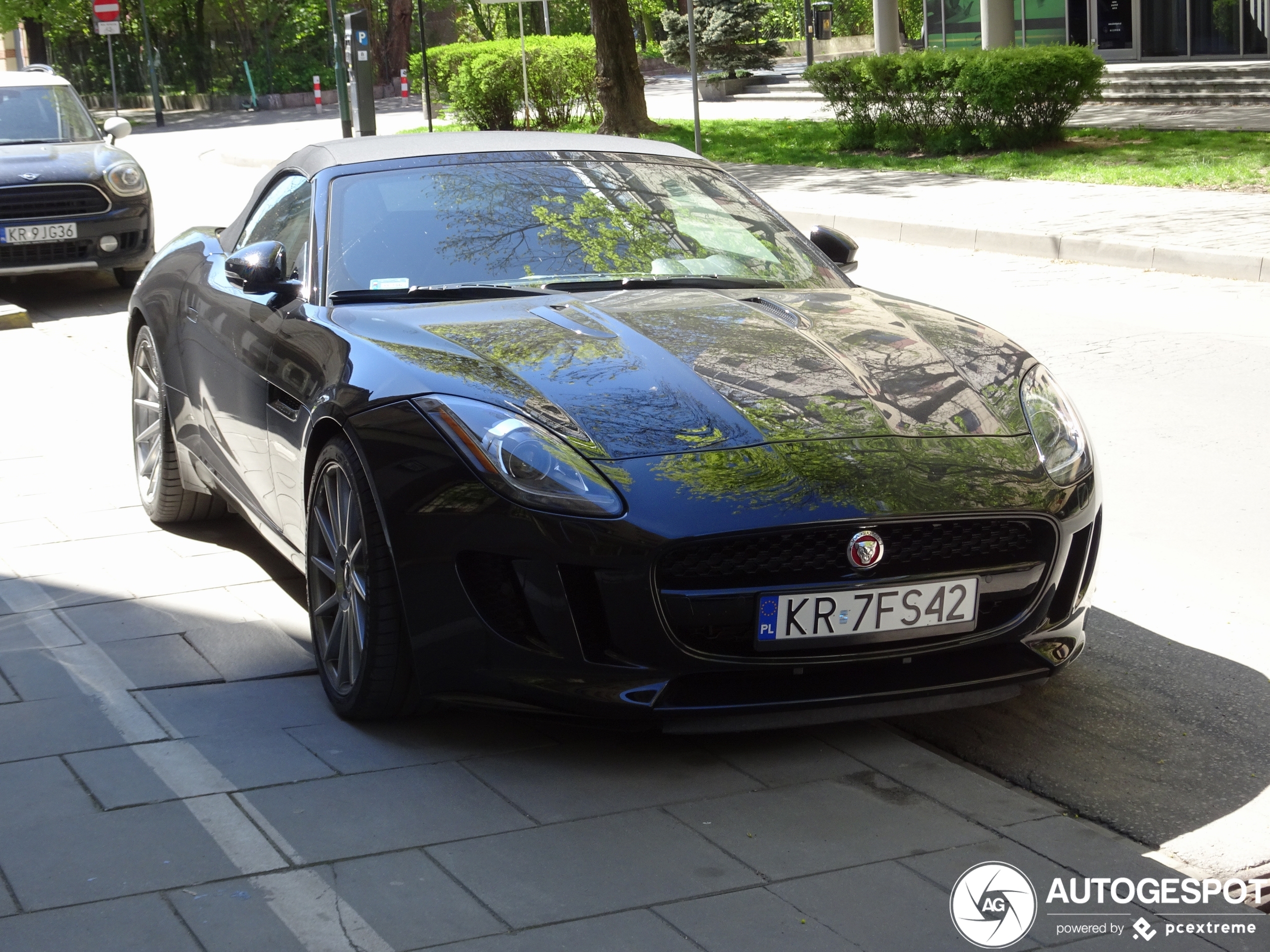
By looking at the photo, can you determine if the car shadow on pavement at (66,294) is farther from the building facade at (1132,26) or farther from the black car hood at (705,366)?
the building facade at (1132,26)

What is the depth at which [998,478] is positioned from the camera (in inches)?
134

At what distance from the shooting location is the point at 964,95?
19.1 meters

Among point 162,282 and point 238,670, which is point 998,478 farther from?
point 162,282

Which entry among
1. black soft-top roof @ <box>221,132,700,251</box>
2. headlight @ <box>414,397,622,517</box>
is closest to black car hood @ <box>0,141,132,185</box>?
black soft-top roof @ <box>221,132,700,251</box>

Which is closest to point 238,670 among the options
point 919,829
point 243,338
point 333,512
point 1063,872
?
point 333,512

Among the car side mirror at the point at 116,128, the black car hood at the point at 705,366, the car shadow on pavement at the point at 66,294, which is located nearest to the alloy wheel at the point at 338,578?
the black car hood at the point at 705,366

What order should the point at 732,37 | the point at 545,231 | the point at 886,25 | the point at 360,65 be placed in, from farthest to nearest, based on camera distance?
the point at 732,37 < the point at 886,25 < the point at 360,65 < the point at 545,231

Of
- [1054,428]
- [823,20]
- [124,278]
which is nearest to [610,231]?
[1054,428]

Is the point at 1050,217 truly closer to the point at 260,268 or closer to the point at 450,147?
the point at 450,147

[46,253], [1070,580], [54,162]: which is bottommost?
[1070,580]

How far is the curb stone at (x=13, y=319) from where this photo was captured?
411 inches

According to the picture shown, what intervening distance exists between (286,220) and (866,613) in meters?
2.52

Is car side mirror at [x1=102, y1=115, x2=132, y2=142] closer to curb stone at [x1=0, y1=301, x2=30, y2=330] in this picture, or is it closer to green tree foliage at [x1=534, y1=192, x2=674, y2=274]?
curb stone at [x1=0, y1=301, x2=30, y2=330]

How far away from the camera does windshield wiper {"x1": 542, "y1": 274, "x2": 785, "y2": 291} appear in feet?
14.2
